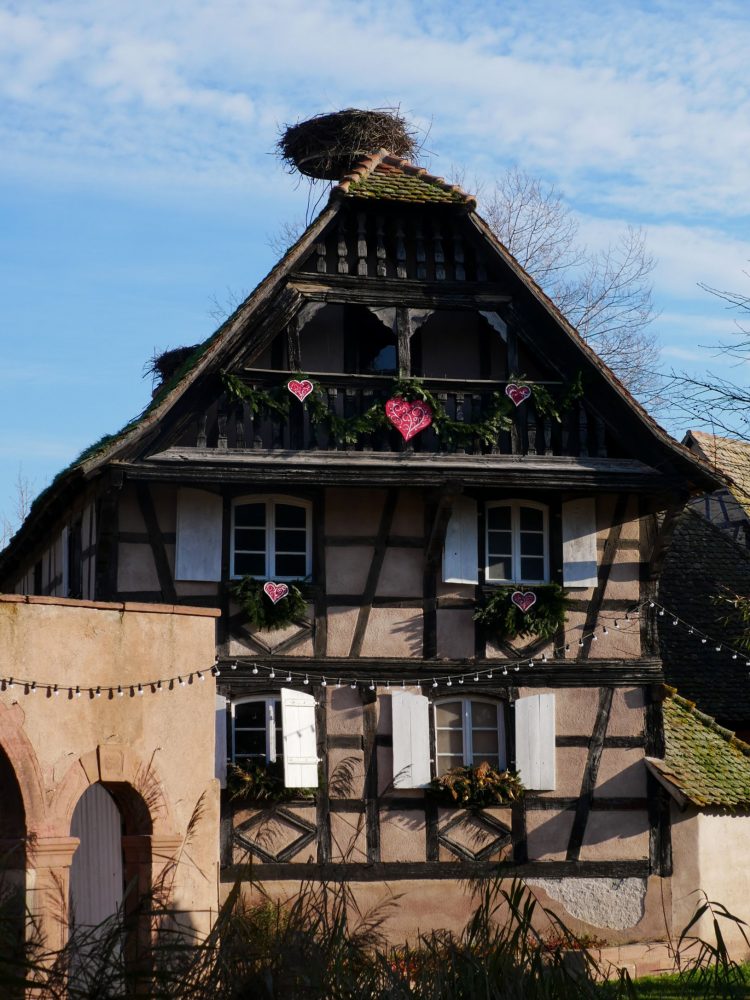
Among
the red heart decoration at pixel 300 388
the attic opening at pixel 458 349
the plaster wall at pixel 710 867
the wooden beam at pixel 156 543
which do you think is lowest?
the plaster wall at pixel 710 867

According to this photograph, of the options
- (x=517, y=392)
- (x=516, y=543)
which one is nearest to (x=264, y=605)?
(x=516, y=543)

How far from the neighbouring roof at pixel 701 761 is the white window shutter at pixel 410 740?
8.80 feet

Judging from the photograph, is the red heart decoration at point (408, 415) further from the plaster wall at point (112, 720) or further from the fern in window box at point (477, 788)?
the plaster wall at point (112, 720)

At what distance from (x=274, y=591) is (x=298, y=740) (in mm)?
1662

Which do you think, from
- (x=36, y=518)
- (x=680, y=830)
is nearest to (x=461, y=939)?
(x=680, y=830)

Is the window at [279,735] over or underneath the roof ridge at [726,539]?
underneath

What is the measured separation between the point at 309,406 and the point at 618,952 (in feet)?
22.5

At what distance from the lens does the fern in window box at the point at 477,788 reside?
16.4 meters

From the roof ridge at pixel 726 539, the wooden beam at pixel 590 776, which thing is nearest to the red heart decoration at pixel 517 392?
the wooden beam at pixel 590 776

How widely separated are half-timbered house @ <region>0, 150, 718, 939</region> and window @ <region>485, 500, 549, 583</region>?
1.0 inches

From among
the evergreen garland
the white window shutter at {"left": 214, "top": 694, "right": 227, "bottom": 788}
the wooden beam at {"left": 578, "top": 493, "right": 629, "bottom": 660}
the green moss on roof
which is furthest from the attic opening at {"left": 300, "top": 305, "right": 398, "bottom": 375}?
the white window shutter at {"left": 214, "top": 694, "right": 227, "bottom": 788}

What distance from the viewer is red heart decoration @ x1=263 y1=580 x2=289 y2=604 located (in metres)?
16.1

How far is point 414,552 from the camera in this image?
55.2ft

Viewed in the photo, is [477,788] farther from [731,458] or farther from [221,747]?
[731,458]
